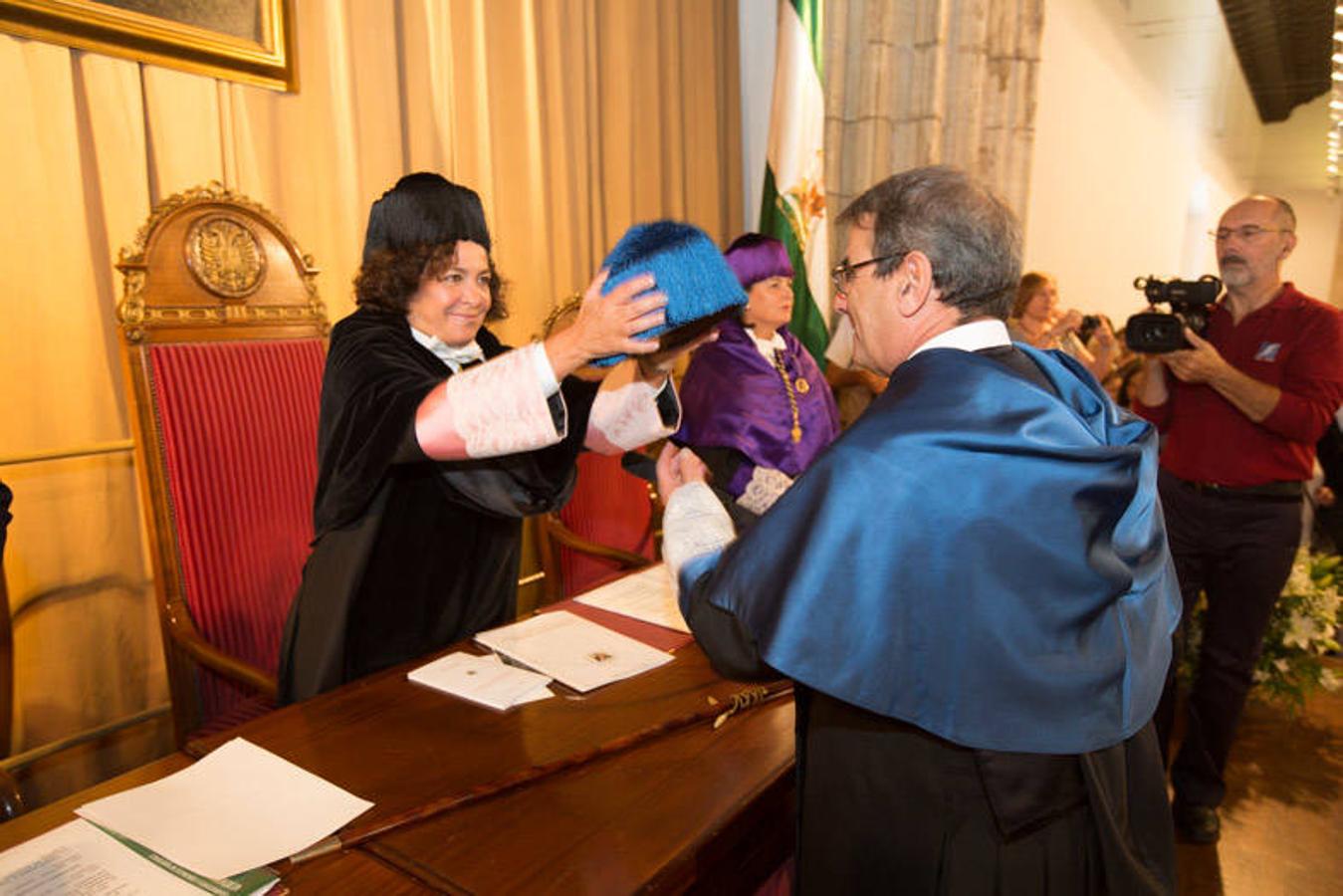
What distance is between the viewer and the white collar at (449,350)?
1747 millimetres

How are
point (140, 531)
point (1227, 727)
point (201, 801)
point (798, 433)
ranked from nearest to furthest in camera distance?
point (201, 801) < point (140, 531) < point (1227, 727) < point (798, 433)

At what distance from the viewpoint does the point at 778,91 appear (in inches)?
151

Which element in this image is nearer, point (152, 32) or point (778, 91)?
point (152, 32)

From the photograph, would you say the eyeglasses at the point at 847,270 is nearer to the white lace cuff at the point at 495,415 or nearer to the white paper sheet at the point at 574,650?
the white lace cuff at the point at 495,415

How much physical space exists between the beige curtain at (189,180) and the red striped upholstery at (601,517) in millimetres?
788

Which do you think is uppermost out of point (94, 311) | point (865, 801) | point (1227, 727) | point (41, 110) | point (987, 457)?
point (41, 110)

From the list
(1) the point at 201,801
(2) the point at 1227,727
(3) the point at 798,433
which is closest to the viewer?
(1) the point at 201,801

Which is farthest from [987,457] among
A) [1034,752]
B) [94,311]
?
[94,311]

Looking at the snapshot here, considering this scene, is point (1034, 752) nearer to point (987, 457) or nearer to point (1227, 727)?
point (987, 457)

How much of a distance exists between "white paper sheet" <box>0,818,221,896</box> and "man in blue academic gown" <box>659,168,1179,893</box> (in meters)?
0.68

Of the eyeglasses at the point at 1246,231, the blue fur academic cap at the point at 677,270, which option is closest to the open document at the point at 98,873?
the blue fur academic cap at the point at 677,270

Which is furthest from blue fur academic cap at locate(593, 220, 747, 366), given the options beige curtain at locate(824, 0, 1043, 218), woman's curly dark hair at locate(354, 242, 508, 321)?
beige curtain at locate(824, 0, 1043, 218)

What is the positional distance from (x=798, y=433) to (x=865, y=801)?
1807 mm

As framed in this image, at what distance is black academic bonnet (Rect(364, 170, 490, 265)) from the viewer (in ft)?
5.50
